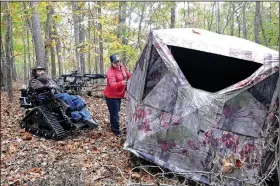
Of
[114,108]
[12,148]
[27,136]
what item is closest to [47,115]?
[27,136]

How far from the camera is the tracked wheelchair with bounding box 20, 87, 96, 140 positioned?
22.6 feet

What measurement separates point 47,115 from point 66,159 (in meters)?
1.66

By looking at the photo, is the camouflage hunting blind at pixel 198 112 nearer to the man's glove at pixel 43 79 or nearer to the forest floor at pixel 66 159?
the forest floor at pixel 66 159

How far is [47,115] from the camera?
6.94 m

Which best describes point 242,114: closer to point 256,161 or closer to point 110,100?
point 256,161

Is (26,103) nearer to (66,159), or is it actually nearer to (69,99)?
(69,99)

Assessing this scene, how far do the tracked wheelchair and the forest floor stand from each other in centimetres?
21

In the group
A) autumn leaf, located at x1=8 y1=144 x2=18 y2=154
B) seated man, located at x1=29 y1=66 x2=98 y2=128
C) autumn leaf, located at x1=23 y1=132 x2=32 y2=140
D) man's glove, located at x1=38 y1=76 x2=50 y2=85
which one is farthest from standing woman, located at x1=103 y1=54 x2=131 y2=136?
autumn leaf, located at x1=8 y1=144 x2=18 y2=154

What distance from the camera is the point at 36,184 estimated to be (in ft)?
14.3

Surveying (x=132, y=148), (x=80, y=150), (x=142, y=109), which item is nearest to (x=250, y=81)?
(x=142, y=109)

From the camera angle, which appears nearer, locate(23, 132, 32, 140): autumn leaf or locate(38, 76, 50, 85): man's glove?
locate(23, 132, 32, 140): autumn leaf

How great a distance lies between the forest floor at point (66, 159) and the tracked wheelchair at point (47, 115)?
0.21 meters

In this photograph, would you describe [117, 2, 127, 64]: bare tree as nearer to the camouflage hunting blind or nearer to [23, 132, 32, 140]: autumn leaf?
[23, 132, 32, 140]: autumn leaf

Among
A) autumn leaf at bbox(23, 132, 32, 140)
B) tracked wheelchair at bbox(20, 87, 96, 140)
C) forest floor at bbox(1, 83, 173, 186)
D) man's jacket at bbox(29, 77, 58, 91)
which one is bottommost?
forest floor at bbox(1, 83, 173, 186)
